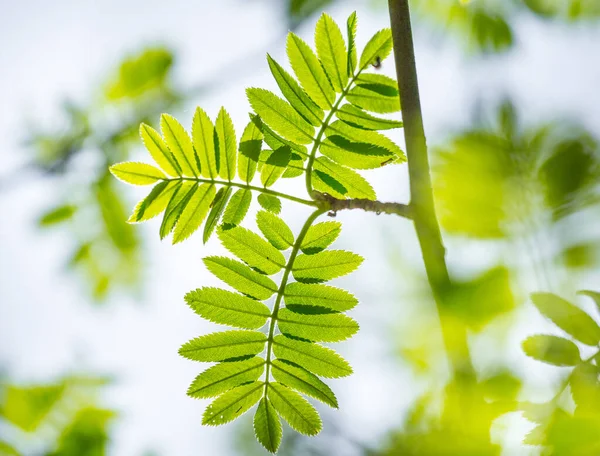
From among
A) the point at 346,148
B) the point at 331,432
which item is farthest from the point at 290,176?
the point at 331,432

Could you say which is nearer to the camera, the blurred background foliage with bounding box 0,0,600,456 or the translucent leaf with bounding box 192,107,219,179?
the blurred background foliage with bounding box 0,0,600,456

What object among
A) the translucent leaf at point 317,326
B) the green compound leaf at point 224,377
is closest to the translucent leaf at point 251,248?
the translucent leaf at point 317,326

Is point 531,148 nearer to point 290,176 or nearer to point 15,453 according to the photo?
point 290,176

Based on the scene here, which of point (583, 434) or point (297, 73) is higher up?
point (297, 73)

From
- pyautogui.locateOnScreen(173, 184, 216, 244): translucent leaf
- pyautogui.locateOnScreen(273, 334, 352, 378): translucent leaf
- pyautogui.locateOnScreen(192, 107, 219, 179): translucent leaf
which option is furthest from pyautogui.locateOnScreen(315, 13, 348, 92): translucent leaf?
pyautogui.locateOnScreen(273, 334, 352, 378): translucent leaf

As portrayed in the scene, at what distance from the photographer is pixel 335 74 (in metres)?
1.59

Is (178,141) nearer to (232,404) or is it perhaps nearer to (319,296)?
(319,296)

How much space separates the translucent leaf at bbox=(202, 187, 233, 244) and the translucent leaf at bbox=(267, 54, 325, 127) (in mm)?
299

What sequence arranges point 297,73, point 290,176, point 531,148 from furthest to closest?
1. point 290,176
2. point 297,73
3. point 531,148

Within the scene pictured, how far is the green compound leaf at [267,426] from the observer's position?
1577 millimetres

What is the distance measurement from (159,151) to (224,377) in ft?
2.14

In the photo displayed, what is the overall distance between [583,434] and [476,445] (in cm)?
19

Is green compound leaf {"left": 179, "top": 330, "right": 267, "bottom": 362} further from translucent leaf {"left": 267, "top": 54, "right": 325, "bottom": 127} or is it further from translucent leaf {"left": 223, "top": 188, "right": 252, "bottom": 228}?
translucent leaf {"left": 267, "top": 54, "right": 325, "bottom": 127}

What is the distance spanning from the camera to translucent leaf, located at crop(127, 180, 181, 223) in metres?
1.58
